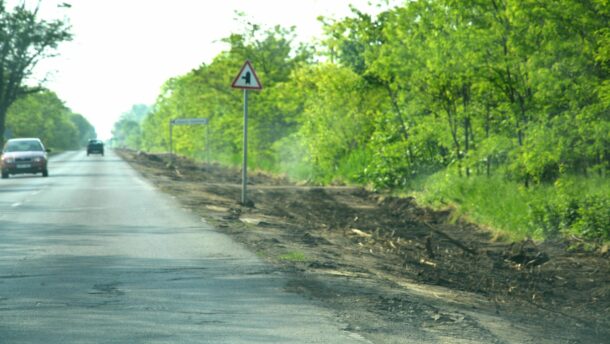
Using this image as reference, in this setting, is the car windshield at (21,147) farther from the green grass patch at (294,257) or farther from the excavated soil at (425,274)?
the green grass patch at (294,257)

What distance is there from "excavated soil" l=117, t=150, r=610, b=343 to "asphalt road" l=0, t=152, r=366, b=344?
1.56 feet

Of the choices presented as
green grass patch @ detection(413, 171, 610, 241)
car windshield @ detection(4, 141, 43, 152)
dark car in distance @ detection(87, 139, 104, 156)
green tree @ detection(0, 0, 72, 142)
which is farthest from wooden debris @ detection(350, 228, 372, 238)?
dark car in distance @ detection(87, 139, 104, 156)

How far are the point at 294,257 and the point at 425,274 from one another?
172cm

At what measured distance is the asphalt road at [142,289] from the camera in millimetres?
6797

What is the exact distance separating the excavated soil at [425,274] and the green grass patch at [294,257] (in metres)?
0.03

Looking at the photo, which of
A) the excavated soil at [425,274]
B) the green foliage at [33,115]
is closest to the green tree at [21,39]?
the green foliage at [33,115]

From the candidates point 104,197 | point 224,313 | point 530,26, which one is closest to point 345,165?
point 104,197

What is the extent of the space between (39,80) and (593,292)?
2436 inches

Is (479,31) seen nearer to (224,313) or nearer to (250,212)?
(250,212)

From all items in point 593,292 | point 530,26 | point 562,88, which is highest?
point 530,26

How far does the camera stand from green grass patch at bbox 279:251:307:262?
1140 centimetres

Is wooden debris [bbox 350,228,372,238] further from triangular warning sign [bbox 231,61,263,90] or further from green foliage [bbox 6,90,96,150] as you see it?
green foliage [bbox 6,90,96,150]

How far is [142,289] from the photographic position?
8820 millimetres

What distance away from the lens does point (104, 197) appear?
77.3 feet
